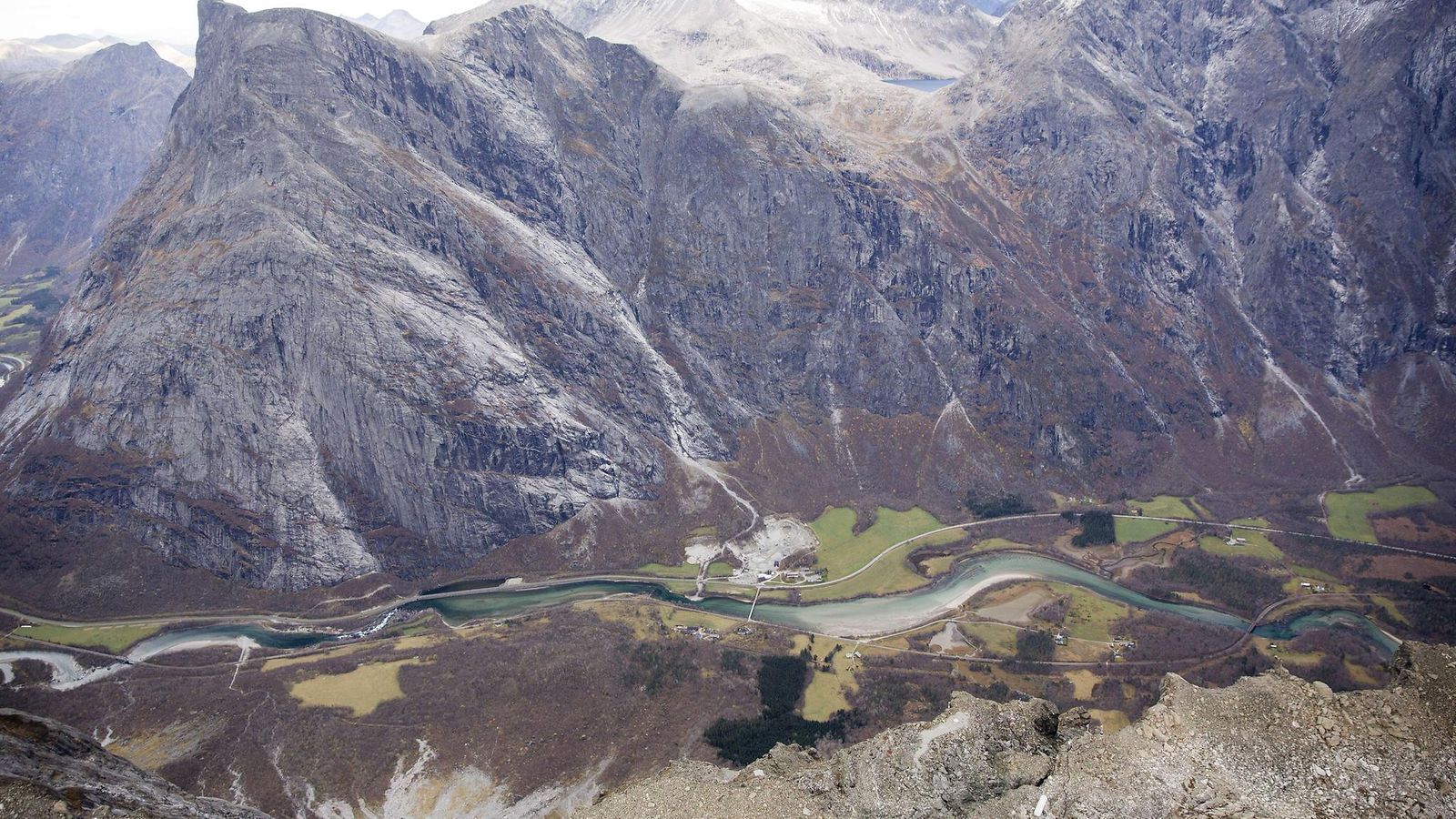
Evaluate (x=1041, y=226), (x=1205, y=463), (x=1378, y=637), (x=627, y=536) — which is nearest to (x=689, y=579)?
(x=627, y=536)

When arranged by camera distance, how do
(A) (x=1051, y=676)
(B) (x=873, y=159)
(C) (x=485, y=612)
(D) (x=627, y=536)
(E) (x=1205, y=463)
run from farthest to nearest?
(B) (x=873, y=159), (E) (x=1205, y=463), (D) (x=627, y=536), (C) (x=485, y=612), (A) (x=1051, y=676)

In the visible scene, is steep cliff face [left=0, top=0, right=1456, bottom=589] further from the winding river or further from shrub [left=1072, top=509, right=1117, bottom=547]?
shrub [left=1072, top=509, right=1117, bottom=547]

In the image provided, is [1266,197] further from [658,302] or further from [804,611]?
[804,611]

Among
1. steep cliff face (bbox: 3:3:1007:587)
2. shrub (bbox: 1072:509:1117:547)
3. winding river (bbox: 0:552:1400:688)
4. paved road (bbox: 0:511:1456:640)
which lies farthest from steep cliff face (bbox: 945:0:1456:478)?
winding river (bbox: 0:552:1400:688)

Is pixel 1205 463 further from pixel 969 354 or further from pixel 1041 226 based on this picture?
pixel 1041 226

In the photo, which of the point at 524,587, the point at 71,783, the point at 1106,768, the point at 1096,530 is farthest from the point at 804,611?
the point at 71,783

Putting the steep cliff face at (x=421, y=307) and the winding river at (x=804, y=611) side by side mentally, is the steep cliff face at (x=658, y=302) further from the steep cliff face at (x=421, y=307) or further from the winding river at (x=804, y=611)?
the winding river at (x=804, y=611)
